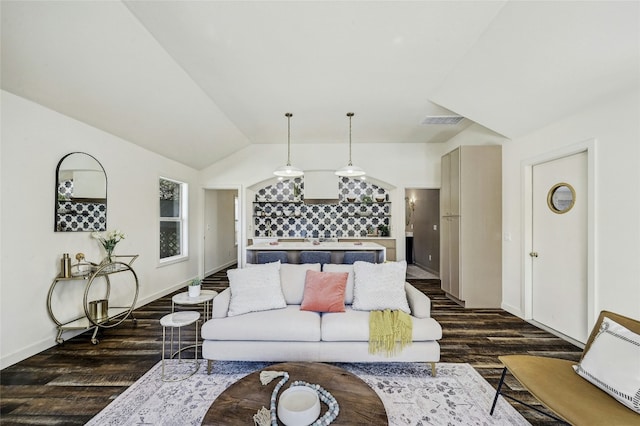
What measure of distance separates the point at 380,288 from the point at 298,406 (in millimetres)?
1552

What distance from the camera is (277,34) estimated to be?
8.36ft

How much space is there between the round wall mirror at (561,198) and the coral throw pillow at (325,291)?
2719mm

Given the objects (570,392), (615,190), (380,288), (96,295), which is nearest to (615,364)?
(570,392)

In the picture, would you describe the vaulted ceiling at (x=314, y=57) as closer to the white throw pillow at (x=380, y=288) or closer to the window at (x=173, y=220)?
the window at (x=173, y=220)

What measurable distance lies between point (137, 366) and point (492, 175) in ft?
16.8

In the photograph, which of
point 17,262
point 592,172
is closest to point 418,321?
point 592,172

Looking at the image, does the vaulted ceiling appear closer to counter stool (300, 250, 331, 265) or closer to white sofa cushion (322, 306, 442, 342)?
counter stool (300, 250, 331, 265)

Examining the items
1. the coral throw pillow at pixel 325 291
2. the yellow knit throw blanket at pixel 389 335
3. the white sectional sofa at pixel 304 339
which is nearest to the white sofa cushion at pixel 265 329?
the white sectional sofa at pixel 304 339

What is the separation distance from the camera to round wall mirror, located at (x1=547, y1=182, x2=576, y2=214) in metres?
3.17

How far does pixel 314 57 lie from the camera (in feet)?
9.52

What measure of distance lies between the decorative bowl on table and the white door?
10.5 feet

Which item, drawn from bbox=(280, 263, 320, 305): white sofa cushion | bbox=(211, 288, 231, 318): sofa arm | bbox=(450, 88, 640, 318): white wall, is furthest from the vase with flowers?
bbox=(450, 88, 640, 318): white wall

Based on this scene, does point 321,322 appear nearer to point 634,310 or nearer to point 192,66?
point 634,310

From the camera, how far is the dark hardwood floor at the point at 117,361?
201cm
